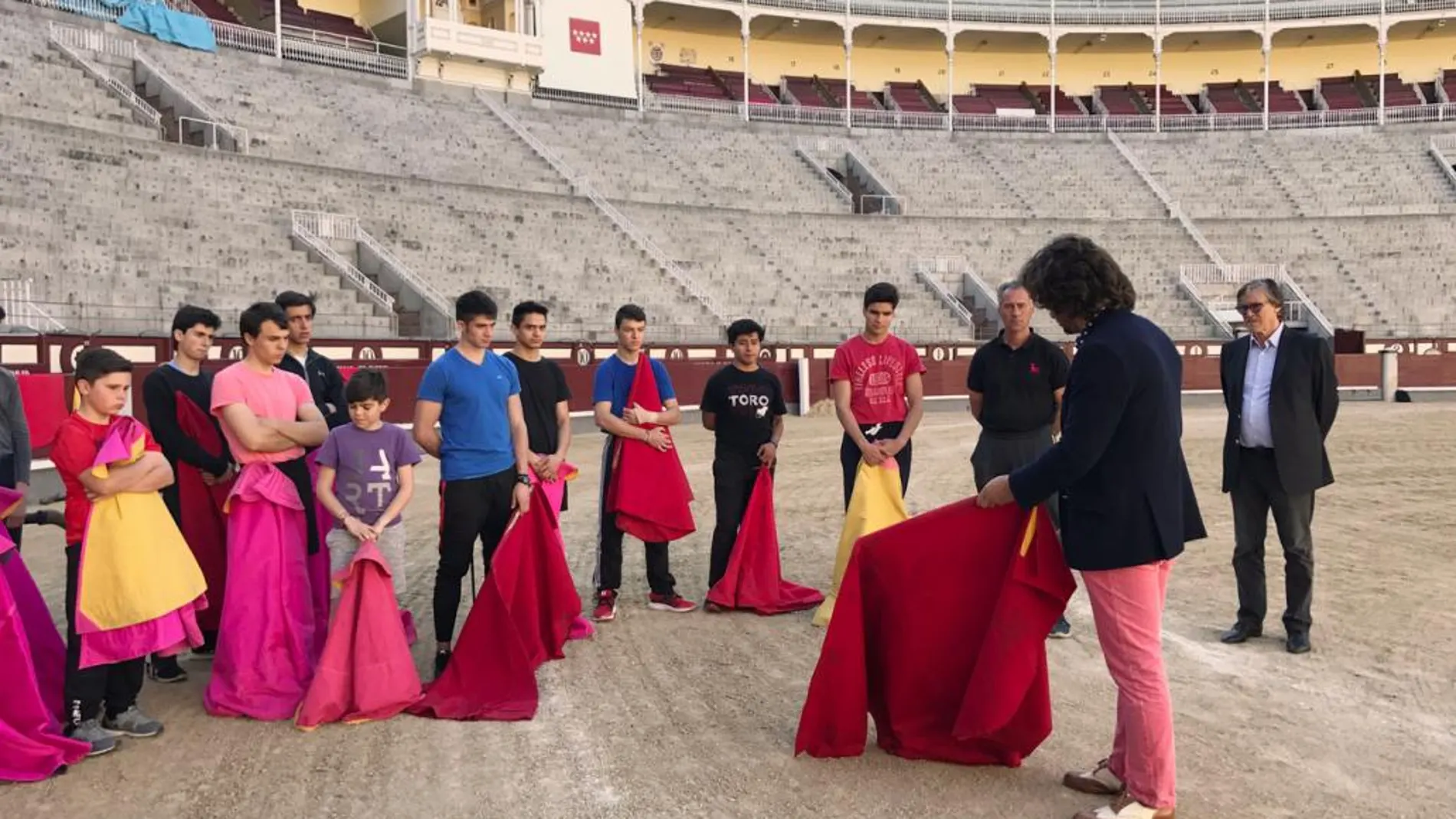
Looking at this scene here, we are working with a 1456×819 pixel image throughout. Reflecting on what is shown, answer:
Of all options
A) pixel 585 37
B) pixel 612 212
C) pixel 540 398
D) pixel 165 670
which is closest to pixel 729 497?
pixel 540 398

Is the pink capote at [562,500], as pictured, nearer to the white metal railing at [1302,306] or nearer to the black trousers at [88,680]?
the black trousers at [88,680]

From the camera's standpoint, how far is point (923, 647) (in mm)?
3504

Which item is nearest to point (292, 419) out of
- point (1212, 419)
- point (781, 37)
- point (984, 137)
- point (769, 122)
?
point (1212, 419)

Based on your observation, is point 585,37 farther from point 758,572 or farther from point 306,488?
point 306,488

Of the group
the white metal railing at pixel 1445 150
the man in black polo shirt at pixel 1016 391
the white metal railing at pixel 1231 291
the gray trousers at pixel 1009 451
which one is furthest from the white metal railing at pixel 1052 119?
the gray trousers at pixel 1009 451

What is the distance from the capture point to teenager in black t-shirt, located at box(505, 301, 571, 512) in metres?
5.12

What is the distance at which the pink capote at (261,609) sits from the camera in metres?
4.05

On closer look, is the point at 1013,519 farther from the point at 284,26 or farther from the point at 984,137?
the point at 984,137

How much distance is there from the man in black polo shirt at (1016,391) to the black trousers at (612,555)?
177cm

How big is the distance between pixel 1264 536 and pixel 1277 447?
15.9 inches

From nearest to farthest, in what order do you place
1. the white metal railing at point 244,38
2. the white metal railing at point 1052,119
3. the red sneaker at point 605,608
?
the red sneaker at point 605,608
the white metal railing at point 244,38
the white metal railing at point 1052,119

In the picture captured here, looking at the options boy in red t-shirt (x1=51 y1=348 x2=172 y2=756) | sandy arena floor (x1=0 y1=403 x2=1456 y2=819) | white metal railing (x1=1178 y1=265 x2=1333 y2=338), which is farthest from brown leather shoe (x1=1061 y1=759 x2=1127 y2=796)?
white metal railing (x1=1178 y1=265 x2=1333 y2=338)

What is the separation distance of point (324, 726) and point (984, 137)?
33445mm

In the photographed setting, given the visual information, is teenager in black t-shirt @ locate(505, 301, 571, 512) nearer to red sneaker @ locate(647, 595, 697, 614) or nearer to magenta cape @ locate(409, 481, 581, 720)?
magenta cape @ locate(409, 481, 581, 720)
